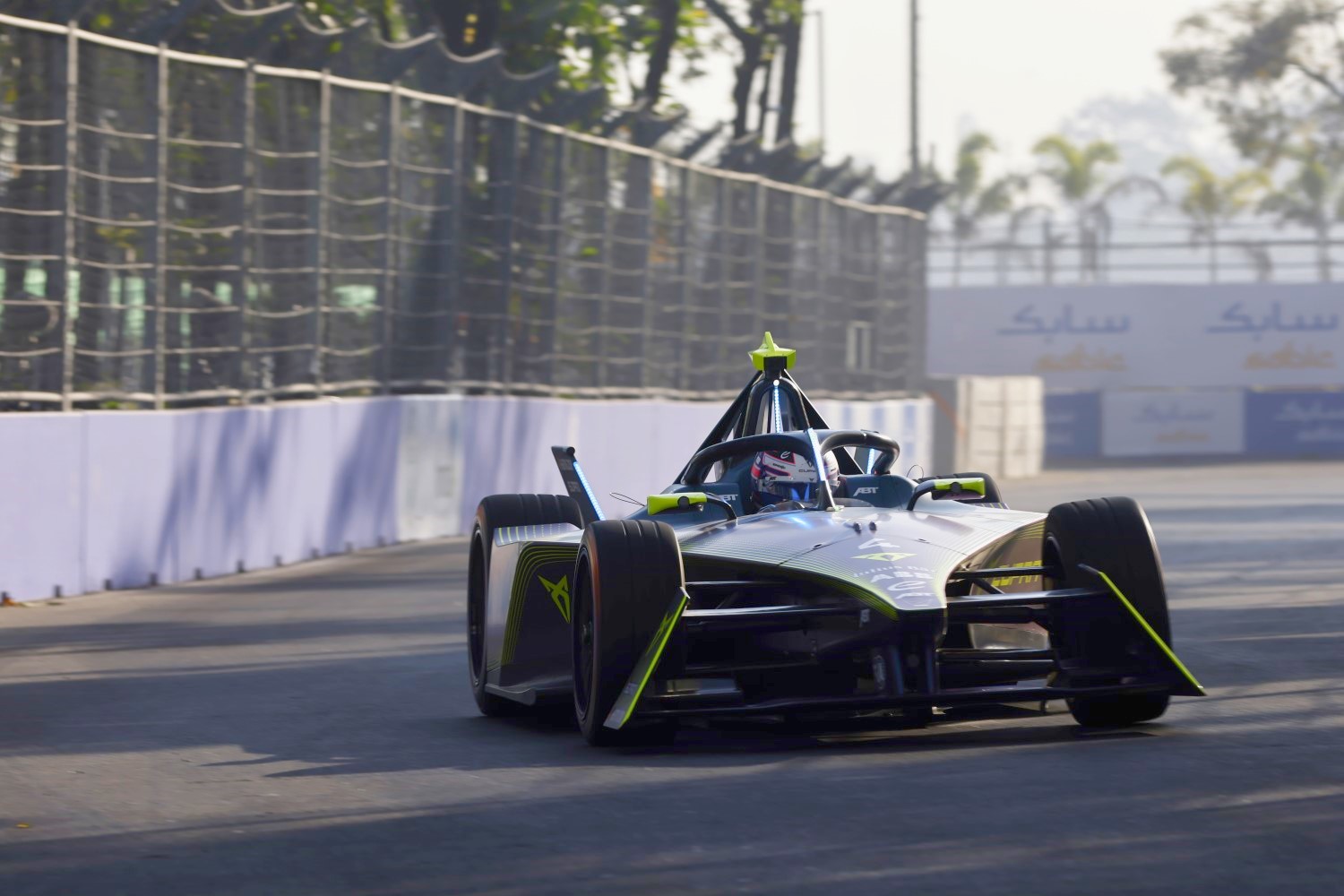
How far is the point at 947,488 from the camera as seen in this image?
8.31 meters

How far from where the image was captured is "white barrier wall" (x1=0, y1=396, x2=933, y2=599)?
13.1 metres

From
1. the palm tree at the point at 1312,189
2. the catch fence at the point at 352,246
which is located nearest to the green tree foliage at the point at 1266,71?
the palm tree at the point at 1312,189

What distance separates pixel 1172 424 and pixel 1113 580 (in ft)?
118

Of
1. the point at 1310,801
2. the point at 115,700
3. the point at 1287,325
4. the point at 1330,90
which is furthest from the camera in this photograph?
the point at 1330,90

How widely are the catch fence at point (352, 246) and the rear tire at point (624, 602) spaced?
6830 millimetres

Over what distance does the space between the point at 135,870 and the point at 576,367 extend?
16240mm

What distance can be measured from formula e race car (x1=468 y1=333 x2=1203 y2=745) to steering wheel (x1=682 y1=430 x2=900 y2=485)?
0.16m

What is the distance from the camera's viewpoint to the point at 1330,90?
59656mm

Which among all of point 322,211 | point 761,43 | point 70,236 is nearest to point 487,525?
point 70,236

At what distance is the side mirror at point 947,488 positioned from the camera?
326 inches

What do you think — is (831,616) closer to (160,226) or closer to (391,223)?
(160,226)

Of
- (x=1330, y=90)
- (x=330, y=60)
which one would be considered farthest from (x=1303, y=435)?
(x=330, y=60)

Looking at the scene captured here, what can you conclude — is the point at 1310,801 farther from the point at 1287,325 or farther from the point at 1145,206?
the point at 1145,206

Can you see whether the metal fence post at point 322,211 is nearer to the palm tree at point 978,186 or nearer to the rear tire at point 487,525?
the rear tire at point 487,525
